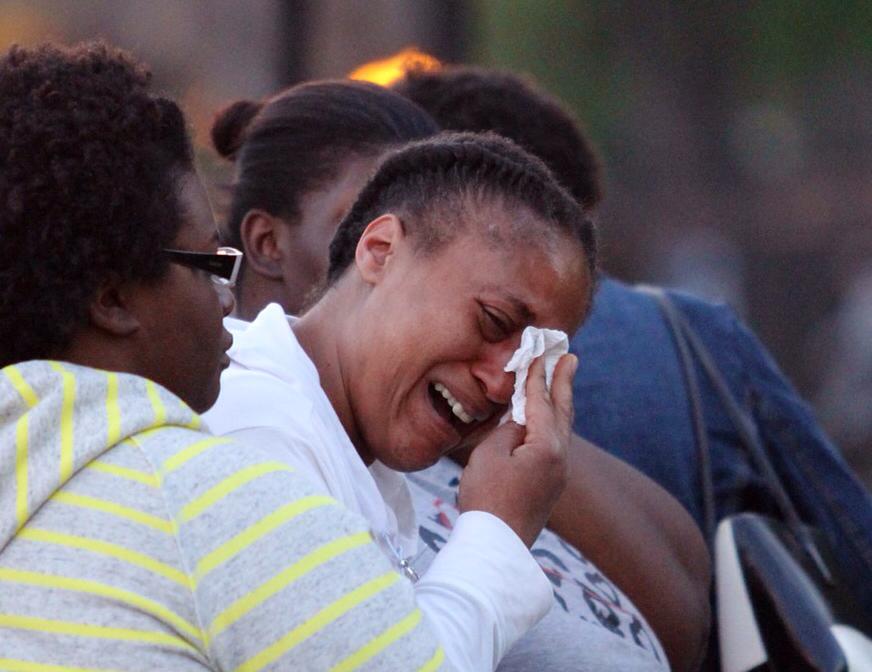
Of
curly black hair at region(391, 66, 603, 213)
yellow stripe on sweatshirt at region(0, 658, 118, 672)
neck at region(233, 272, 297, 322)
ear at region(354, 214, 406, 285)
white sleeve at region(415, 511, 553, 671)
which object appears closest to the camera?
yellow stripe on sweatshirt at region(0, 658, 118, 672)

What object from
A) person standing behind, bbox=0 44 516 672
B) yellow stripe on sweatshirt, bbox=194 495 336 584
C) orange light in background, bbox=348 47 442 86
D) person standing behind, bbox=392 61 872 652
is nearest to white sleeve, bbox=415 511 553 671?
person standing behind, bbox=0 44 516 672

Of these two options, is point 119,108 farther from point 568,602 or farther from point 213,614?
point 568,602

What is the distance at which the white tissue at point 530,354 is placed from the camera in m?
2.02

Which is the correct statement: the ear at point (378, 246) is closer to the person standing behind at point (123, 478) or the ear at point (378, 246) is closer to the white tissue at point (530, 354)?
the white tissue at point (530, 354)

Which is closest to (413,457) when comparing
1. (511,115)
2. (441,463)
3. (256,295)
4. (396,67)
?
(441,463)

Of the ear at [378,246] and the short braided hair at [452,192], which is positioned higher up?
the short braided hair at [452,192]

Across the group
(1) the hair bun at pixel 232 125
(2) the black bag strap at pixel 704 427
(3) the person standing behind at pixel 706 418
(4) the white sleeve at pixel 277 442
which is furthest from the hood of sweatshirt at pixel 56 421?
(2) the black bag strap at pixel 704 427

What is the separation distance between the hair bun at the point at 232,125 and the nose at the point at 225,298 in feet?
4.68

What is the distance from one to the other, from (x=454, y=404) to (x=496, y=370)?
8 cm

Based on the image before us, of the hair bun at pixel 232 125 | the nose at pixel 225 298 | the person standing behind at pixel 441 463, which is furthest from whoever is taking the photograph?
the hair bun at pixel 232 125

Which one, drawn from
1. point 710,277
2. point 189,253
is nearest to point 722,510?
point 189,253

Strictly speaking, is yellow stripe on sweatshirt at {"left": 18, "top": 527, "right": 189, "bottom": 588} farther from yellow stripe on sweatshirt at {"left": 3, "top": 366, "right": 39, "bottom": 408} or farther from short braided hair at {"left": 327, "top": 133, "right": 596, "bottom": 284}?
short braided hair at {"left": 327, "top": 133, "right": 596, "bottom": 284}

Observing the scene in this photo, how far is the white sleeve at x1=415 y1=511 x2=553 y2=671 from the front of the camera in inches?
64.5

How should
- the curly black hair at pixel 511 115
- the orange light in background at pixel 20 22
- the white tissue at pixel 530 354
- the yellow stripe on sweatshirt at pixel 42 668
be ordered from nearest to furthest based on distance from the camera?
the yellow stripe on sweatshirt at pixel 42 668 < the white tissue at pixel 530 354 < the curly black hair at pixel 511 115 < the orange light in background at pixel 20 22
